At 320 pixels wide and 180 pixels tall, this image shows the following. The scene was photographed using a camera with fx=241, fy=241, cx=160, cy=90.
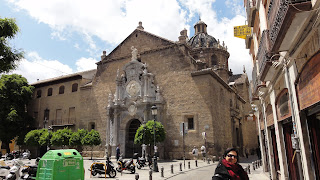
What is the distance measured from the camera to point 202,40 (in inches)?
1571

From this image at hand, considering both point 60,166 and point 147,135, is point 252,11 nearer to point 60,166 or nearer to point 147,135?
point 60,166

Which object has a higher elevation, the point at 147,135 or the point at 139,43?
the point at 139,43

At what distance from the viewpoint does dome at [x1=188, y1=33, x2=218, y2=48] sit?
1518 inches

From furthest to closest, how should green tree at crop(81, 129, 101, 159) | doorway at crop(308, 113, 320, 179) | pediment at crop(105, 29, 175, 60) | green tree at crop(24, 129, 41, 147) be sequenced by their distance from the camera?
green tree at crop(24, 129, 41, 147)
pediment at crop(105, 29, 175, 60)
green tree at crop(81, 129, 101, 159)
doorway at crop(308, 113, 320, 179)

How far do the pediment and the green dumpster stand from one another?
17094 mm

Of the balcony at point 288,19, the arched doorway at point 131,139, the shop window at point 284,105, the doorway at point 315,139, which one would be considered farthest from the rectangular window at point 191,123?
the balcony at point 288,19

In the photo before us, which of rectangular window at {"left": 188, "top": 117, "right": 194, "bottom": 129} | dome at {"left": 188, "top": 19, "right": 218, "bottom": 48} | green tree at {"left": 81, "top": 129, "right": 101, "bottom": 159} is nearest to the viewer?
rectangular window at {"left": 188, "top": 117, "right": 194, "bottom": 129}

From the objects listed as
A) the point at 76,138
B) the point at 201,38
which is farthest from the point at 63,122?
the point at 201,38

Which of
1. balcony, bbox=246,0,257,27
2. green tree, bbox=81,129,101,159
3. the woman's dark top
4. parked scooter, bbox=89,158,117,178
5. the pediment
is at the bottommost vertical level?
A: parked scooter, bbox=89,158,117,178

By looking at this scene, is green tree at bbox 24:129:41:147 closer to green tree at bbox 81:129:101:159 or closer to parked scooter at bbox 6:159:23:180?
green tree at bbox 81:129:101:159

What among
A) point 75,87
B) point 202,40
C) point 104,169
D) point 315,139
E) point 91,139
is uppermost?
point 202,40

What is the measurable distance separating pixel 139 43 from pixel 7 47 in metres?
15.5

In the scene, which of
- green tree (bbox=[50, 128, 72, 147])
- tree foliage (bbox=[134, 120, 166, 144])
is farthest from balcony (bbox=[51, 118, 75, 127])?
tree foliage (bbox=[134, 120, 166, 144])

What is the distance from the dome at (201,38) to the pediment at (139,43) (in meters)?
14.8
